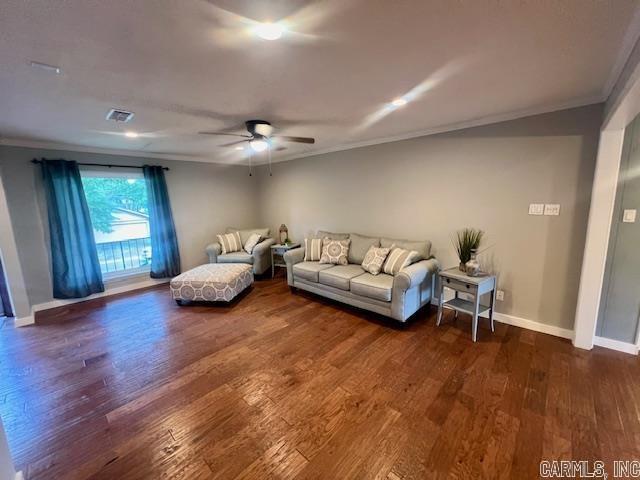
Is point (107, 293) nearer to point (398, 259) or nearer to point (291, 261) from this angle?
point (291, 261)

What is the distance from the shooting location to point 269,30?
4.43ft

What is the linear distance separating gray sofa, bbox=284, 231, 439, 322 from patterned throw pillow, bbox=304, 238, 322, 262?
0.09 metres

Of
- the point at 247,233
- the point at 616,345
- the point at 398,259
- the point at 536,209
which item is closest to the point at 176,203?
the point at 247,233

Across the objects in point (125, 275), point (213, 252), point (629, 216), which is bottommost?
point (125, 275)

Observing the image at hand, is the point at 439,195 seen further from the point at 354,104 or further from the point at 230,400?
the point at 230,400

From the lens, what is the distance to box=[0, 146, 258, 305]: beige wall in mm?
3541

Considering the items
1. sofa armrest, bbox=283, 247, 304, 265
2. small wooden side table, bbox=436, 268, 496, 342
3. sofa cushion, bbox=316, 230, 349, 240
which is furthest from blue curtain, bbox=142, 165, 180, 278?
small wooden side table, bbox=436, 268, 496, 342

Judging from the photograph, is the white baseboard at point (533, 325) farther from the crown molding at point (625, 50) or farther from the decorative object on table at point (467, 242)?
the crown molding at point (625, 50)

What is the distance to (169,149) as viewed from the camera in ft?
14.4

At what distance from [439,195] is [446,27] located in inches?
90.8

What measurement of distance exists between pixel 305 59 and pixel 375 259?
2469mm

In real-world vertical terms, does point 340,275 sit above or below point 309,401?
above

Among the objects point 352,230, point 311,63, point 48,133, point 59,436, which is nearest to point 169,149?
point 48,133

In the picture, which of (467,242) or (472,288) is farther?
(467,242)
